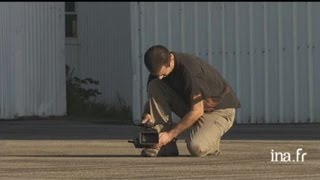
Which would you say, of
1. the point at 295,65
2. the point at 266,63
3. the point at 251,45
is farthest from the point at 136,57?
the point at 295,65

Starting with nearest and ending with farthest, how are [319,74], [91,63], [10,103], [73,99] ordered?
[319,74] → [10,103] → [73,99] → [91,63]

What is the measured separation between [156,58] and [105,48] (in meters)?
14.2

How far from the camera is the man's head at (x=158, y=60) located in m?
8.55

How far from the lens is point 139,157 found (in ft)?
31.2

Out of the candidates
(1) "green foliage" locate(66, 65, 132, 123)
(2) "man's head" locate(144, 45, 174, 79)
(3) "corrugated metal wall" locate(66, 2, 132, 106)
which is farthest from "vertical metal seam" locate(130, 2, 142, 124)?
(2) "man's head" locate(144, 45, 174, 79)

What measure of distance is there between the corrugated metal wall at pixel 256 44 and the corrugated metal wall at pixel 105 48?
568 centimetres

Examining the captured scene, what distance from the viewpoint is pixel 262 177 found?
299 inches

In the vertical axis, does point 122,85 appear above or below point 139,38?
below

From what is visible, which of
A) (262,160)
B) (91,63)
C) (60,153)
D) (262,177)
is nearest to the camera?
(262,177)

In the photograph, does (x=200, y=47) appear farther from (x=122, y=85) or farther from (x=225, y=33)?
(x=122, y=85)

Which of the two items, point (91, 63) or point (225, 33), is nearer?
point (225, 33)

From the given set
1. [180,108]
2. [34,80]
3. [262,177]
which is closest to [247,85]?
[34,80]

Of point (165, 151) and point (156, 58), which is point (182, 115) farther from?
point (156, 58)

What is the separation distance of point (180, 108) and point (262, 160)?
3.50ft
